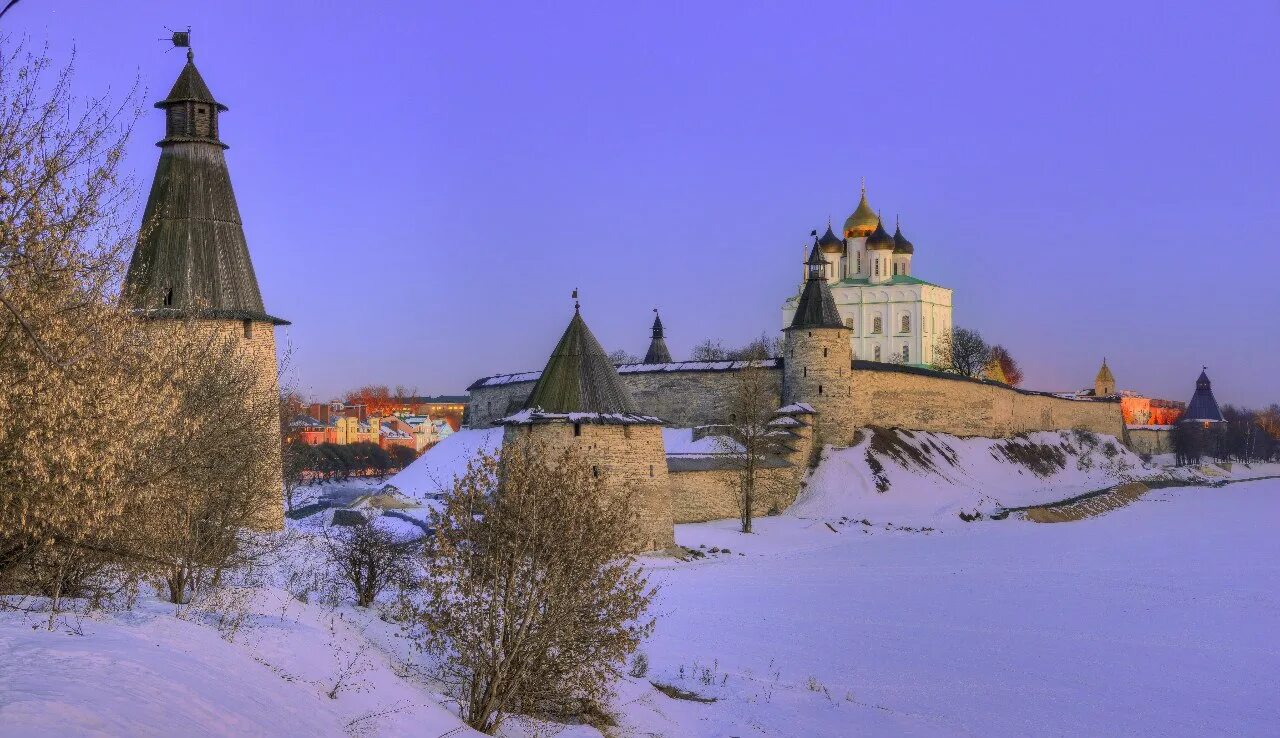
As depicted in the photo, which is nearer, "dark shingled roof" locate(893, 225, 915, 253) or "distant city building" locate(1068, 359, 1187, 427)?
"dark shingled roof" locate(893, 225, 915, 253)

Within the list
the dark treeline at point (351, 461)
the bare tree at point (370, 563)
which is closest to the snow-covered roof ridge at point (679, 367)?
the dark treeline at point (351, 461)

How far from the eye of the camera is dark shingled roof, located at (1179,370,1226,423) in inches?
3590

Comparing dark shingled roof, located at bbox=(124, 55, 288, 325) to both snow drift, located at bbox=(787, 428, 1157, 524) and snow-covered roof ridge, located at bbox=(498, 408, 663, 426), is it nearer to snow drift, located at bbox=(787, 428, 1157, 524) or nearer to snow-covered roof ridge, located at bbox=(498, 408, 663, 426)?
snow-covered roof ridge, located at bbox=(498, 408, 663, 426)

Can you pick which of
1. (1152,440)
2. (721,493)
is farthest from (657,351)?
(1152,440)

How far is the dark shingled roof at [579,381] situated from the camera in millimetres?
21547

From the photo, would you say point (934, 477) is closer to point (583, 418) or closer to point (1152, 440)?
point (583, 418)

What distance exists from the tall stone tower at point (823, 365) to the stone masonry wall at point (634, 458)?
16.0m

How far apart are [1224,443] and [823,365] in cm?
6350

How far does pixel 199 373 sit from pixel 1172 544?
25811 mm

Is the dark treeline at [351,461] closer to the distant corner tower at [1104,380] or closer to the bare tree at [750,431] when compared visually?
the bare tree at [750,431]

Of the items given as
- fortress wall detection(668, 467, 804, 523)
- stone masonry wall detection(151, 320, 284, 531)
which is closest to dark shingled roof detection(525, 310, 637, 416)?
stone masonry wall detection(151, 320, 284, 531)

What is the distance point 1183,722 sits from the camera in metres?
11.7

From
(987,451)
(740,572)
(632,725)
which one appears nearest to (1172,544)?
(740,572)

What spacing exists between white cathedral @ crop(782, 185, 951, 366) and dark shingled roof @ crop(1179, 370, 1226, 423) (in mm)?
36608
